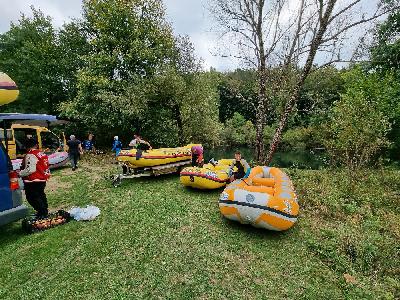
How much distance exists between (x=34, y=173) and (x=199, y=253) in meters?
4.41

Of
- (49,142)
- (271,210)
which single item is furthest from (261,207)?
(49,142)

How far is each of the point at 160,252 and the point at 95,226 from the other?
7.27 feet

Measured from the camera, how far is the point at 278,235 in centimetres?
744

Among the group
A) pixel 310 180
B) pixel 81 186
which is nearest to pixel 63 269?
pixel 81 186

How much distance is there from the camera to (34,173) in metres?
7.07

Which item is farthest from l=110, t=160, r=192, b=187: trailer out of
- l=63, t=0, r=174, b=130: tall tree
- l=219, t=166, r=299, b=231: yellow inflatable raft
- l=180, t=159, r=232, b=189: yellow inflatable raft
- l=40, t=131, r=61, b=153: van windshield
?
l=63, t=0, r=174, b=130: tall tree

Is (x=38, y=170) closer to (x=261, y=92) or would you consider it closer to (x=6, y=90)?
(x=6, y=90)

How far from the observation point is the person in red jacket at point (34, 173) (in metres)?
6.97

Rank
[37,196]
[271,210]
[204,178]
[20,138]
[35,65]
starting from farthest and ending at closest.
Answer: [35,65] < [20,138] < [204,178] < [37,196] < [271,210]

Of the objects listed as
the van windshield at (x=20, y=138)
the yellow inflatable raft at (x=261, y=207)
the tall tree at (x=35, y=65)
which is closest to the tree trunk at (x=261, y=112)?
the yellow inflatable raft at (x=261, y=207)

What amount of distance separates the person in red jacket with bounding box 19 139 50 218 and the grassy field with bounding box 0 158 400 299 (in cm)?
85

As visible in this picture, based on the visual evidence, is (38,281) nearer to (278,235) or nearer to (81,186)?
(278,235)

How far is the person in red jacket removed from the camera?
6.97 metres

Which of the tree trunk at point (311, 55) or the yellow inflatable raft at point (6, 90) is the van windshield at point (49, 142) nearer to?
the yellow inflatable raft at point (6, 90)
